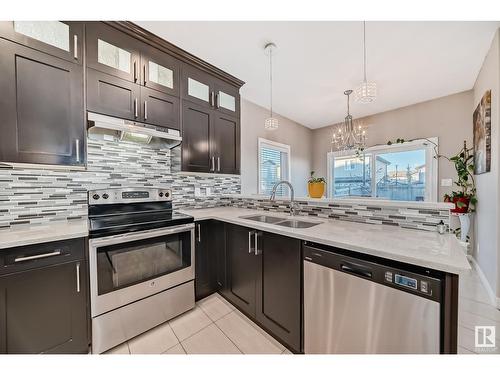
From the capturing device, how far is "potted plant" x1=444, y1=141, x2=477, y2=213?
2891mm

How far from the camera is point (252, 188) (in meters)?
3.51

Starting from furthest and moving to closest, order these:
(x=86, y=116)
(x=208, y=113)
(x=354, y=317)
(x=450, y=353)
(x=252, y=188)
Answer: (x=252, y=188) < (x=208, y=113) < (x=86, y=116) < (x=354, y=317) < (x=450, y=353)

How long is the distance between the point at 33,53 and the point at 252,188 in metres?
2.81

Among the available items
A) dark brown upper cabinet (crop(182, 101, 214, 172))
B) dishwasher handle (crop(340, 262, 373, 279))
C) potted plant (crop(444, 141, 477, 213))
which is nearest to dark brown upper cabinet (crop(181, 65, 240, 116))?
dark brown upper cabinet (crop(182, 101, 214, 172))

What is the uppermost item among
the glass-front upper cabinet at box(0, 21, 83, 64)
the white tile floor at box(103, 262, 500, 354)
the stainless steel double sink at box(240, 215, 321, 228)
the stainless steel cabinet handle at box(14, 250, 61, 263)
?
the glass-front upper cabinet at box(0, 21, 83, 64)

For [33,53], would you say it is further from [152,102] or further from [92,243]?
[92,243]

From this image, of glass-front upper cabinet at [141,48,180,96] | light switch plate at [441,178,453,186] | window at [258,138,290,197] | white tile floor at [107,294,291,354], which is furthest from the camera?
window at [258,138,290,197]

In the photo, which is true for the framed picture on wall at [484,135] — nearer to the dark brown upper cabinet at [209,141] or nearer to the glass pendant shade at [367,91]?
the glass pendant shade at [367,91]

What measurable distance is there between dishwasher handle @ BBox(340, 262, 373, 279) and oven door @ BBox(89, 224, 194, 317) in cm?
129

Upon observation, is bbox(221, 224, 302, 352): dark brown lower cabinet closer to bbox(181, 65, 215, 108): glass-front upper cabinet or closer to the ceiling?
bbox(181, 65, 215, 108): glass-front upper cabinet

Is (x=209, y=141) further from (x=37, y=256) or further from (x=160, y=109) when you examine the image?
(x=37, y=256)

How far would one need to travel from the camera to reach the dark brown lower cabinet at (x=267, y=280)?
4.39ft

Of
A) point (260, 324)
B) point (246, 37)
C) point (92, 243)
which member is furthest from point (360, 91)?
point (92, 243)

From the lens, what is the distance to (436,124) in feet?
11.5
